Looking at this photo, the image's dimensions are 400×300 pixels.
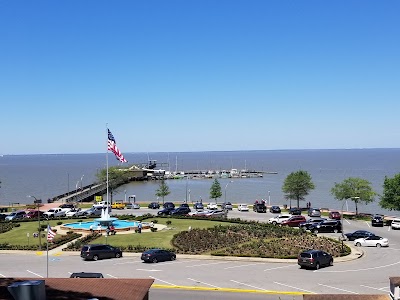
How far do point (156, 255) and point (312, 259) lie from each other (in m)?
13.5

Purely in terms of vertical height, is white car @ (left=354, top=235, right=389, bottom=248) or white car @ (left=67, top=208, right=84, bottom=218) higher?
white car @ (left=67, top=208, right=84, bottom=218)

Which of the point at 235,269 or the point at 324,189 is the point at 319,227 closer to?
the point at 235,269

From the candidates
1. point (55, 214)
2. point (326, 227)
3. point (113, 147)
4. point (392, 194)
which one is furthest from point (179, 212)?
point (392, 194)

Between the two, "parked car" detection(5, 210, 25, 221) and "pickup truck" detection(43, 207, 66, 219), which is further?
"pickup truck" detection(43, 207, 66, 219)

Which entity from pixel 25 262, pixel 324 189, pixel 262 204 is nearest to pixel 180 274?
pixel 25 262

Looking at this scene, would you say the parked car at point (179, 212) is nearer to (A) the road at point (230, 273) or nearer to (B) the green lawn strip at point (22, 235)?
(B) the green lawn strip at point (22, 235)

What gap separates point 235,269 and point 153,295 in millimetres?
10345

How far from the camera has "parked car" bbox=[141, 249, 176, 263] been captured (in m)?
42.5

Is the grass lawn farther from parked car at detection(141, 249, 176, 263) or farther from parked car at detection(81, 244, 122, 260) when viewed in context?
parked car at detection(141, 249, 176, 263)

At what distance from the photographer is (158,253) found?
43.1 m

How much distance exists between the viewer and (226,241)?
165 feet

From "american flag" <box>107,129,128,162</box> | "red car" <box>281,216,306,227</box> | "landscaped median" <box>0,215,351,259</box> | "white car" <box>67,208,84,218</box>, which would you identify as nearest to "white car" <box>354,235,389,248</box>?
"landscaped median" <box>0,215,351,259</box>

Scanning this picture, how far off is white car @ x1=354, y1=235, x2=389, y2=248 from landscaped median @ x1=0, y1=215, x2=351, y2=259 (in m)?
2.90

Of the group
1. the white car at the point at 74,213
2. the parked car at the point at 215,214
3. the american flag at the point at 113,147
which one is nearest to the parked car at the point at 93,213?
the white car at the point at 74,213
